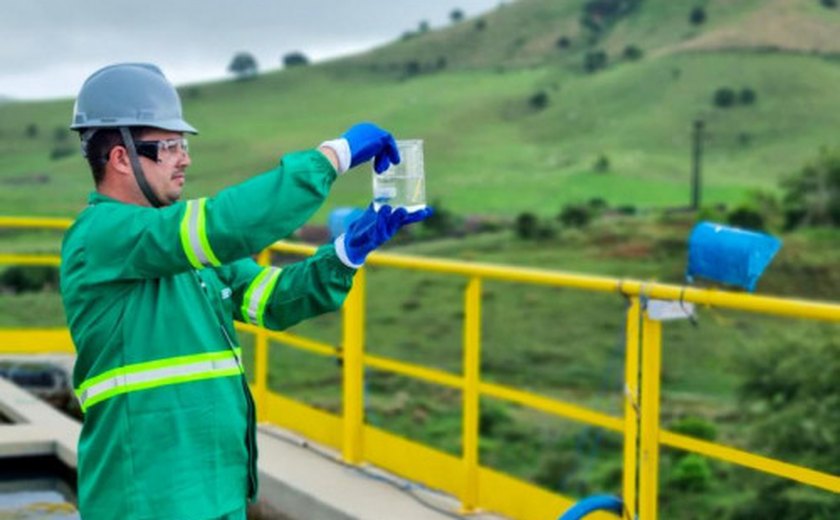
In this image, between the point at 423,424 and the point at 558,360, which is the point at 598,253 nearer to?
the point at 558,360

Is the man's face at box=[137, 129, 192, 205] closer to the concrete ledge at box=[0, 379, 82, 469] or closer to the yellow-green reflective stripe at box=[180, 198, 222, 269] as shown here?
the yellow-green reflective stripe at box=[180, 198, 222, 269]

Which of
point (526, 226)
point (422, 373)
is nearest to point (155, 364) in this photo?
point (422, 373)

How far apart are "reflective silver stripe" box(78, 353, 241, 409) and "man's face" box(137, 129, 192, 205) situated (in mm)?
357

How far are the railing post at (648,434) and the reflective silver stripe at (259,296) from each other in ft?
5.39

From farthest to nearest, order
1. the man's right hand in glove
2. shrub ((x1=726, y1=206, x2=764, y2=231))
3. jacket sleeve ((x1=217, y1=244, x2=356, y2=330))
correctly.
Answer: shrub ((x1=726, y1=206, x2=764, y2=231)), jacket sleeve ((x1=217, y1=244, x2=356, y2=330)), the man's right hand in glove

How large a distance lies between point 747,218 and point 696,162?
19170 millimetres

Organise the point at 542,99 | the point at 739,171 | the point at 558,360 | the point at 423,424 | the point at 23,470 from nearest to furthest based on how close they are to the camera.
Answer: the point at 23,470 < the point at 423,424 < the point at 558,360 < the point at 739,171 < the point at 542,99

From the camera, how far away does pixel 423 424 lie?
4706cm

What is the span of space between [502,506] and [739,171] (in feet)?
278

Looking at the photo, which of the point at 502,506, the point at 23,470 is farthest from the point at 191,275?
the point at 23,470

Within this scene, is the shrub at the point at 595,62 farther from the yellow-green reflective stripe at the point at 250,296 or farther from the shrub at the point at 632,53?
the yellow-green reflective stripe at the point at 250,296

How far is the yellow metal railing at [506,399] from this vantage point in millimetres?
3932

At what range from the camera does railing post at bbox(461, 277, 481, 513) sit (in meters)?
5.24

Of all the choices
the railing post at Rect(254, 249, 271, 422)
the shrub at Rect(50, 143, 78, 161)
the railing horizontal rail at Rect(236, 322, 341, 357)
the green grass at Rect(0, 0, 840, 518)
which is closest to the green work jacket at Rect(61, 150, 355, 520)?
the railing horizontal rail at Rect(236, 322, 341, 357)
